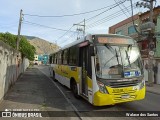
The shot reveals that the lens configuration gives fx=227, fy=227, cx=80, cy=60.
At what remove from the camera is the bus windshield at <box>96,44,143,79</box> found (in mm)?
8477

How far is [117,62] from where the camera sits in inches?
342

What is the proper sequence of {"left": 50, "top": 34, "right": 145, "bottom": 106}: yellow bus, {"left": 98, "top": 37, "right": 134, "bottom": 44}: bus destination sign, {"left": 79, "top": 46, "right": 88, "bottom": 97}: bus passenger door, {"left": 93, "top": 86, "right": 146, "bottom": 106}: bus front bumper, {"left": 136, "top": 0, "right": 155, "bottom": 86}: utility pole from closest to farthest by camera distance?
{"left": 93, "top": 86, "right": 146, "bottom": 106}: bus front bumper < {"left": 50, "top": 34, "right": 145, "bottom": 106}: yellow bus < {"left": 98, "top": 37, "right": 134, "bottom": 44}: bus destination sign < {"left": 79, "top": 46, "right": 88, "bottom": 97}: bus passenger door < {"left": 136, "top": 0, "right": 155, "bottom": 86}: utility pole

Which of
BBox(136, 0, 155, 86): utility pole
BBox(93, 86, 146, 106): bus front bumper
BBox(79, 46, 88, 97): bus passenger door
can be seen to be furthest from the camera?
BBox(136, 0, 155, 86): utility pole

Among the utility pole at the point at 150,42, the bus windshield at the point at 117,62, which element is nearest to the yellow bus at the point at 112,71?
the bus windshield at the point at 117,62

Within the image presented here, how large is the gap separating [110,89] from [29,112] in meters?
3.08

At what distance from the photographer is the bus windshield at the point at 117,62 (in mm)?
8477

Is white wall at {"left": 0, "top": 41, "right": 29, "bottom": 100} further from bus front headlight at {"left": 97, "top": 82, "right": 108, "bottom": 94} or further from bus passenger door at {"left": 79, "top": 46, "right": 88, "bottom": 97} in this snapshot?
bus front headlight at {"left": 97, "top": 82, "right": 108, "bottom": 94}

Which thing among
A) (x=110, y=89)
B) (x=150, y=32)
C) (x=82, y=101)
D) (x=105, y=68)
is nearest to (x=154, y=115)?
(x=110, y=89)

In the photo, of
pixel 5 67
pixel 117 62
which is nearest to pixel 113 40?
pixel 117 62

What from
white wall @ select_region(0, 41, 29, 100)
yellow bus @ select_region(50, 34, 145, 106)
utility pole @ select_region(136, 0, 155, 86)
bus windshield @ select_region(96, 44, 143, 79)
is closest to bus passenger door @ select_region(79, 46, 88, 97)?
yellow bus @ select_region(50, 34, 145, 106)

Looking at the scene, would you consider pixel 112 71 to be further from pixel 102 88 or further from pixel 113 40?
pixel 113 40

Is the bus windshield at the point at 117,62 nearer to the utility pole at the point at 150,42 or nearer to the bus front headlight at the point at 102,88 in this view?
the bus front headlight at the point at 102,88

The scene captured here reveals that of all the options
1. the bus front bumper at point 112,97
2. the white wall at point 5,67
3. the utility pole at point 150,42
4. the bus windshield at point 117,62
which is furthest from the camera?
the utility pole at point 150,42

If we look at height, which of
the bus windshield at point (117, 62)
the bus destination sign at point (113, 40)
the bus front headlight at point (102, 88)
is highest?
the bus destination sign at point (113, 40)
